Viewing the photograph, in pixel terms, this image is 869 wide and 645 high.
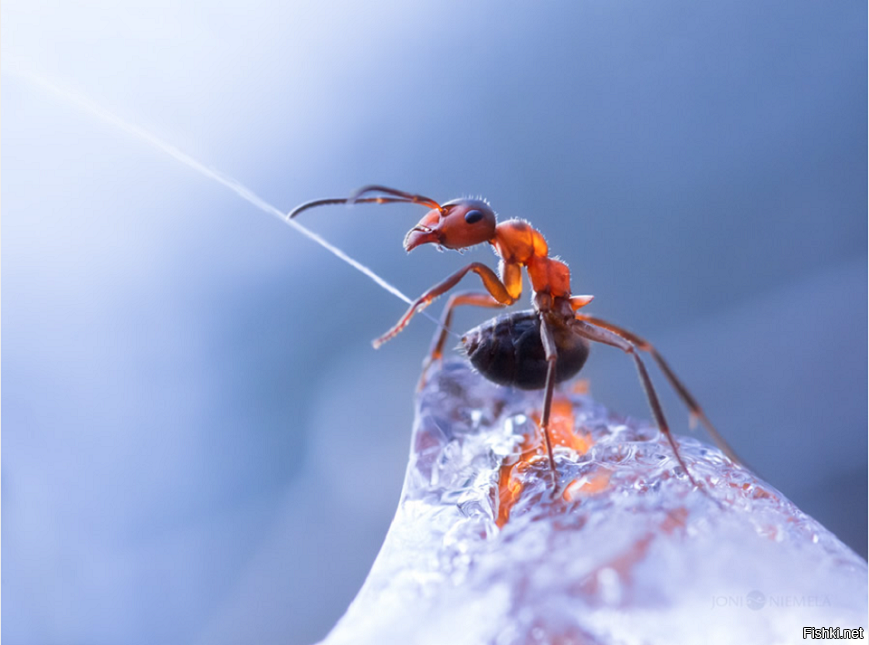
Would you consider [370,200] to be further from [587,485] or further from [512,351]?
[587,485]

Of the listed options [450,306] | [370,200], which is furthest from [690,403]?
[370,200]

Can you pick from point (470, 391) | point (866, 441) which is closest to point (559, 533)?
point (470, 391)

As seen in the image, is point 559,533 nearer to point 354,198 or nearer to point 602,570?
point 602,570

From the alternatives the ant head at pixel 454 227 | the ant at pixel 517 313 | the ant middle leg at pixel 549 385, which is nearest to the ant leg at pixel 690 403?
the ant at pixel 517 313

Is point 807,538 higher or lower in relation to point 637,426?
lower

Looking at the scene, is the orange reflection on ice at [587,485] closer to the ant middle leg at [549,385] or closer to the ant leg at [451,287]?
the ant middle leg at [549,385]

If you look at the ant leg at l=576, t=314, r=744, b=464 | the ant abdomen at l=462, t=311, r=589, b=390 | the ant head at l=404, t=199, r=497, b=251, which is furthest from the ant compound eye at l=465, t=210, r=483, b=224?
the ant leg at l=576, t=314, r=744, b=464

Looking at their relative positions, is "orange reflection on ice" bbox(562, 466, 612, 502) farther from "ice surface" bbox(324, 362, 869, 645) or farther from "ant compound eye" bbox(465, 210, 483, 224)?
"ant compound eye" bbox(465, 210, 483, 224)
